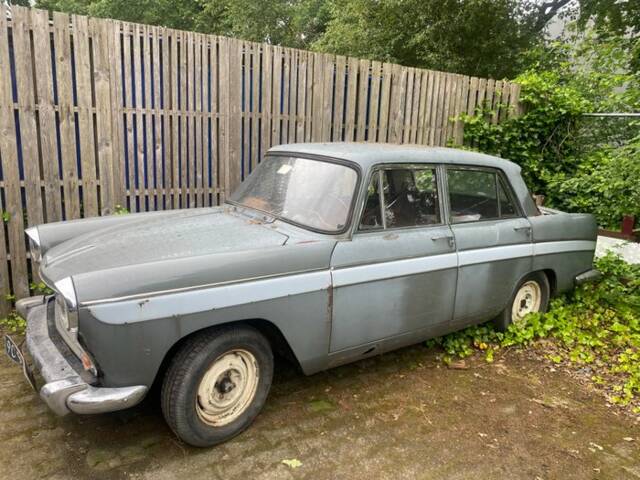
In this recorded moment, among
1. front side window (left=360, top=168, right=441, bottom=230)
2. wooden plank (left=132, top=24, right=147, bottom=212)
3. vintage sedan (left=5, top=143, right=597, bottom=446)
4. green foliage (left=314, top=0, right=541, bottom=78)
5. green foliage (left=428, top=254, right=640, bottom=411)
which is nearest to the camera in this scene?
vintage sedan (left=5, top=143, right=597, bottom=446)

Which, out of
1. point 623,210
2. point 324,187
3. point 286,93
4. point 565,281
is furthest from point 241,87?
point 623,210

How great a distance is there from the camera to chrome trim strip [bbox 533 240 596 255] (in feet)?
15.2

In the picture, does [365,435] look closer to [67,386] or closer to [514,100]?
[67,386]

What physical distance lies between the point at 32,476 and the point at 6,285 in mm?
2676

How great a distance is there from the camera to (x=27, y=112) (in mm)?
4578

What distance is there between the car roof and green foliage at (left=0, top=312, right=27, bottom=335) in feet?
9.43

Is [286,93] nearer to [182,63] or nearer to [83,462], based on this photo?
[182,63]

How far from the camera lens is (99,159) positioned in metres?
4.98

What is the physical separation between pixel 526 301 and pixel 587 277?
828 mm

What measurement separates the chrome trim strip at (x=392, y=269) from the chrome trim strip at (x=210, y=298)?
130mm

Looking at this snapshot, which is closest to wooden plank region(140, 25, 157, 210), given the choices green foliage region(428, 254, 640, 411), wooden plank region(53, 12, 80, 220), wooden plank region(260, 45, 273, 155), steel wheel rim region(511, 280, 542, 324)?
wooden plank region(53, 12, 80, 220)

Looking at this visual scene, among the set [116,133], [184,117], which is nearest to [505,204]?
[184,117]

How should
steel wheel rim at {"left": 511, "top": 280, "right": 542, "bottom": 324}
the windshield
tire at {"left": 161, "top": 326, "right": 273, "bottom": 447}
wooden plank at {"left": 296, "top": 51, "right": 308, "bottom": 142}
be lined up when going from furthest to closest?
1. wooden plank at {"left": 296, "top": 51, "right": 308, "bottom": 142}
2. steel wheel rim at {"left": 511, "top": 280, "right": 542, "bottom": 324}
3. the windshield
4. tire at {"left": 161, "top": 326, "right": 273, "bottom": 447}

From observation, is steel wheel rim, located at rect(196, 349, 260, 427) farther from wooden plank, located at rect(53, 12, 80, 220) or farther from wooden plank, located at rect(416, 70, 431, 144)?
wooden plank, located at rect(416, 70, 431, 144)
